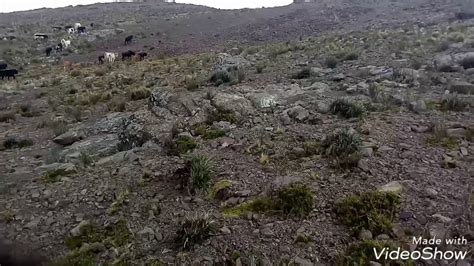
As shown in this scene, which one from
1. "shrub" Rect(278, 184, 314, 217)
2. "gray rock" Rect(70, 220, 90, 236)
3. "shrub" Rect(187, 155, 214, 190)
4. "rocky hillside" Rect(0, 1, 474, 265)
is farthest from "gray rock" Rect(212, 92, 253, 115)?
"gray rock" Rect(70, 220, 90, 236)

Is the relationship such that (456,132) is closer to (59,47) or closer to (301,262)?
A: (301,262)

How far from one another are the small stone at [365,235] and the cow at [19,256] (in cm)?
428

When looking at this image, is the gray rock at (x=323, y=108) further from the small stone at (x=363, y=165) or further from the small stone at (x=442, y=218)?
the small stone at (x=442, y=218)

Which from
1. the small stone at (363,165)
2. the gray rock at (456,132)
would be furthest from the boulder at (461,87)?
the small stone at (363,165)

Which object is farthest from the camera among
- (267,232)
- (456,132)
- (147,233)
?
(456,132)

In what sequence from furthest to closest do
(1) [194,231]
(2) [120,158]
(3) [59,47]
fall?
1. (3) [59,47]
2. (2) [120,158]
3. (1) [194,231]

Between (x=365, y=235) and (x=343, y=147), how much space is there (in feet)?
7.67

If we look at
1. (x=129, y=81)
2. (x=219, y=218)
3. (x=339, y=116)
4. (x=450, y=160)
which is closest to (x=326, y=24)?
(x=129, y=81)

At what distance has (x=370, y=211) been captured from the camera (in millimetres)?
5777

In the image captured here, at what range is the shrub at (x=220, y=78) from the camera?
1360 cm

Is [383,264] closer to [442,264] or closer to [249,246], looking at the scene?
[442,264]

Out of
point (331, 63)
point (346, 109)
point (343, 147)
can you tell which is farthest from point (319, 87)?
point (343, 147)

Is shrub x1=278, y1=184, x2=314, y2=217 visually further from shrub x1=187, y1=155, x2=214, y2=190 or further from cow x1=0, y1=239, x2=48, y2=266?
cow x1=0, y1=239, x2=48, y2=266

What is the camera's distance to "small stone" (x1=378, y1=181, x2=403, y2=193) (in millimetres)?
6234
